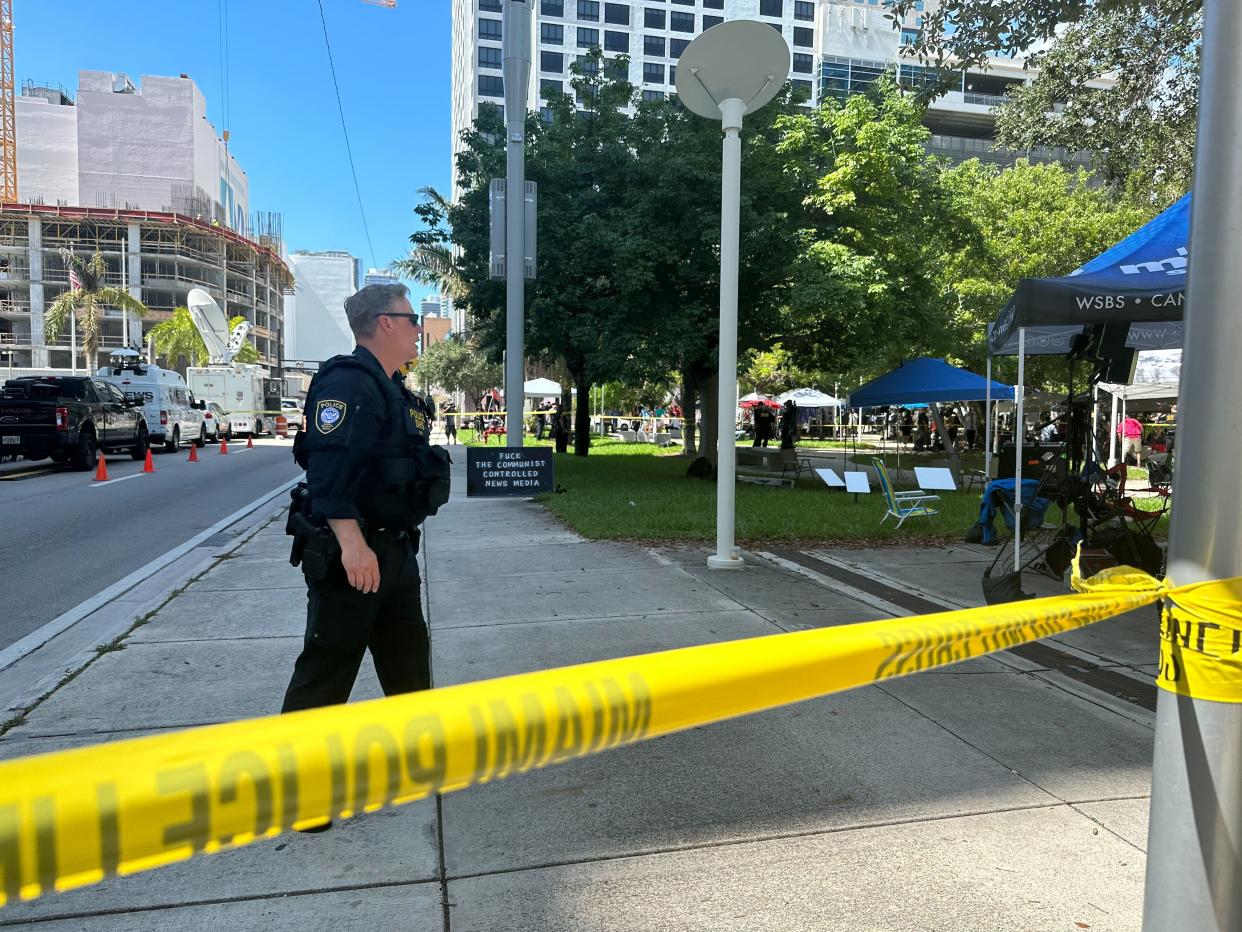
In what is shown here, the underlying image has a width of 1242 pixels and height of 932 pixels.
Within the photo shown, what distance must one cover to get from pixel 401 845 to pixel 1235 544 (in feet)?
8.77

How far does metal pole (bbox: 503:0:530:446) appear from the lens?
34.6ft

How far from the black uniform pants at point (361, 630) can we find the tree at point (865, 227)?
37.8ft

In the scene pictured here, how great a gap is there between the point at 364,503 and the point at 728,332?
5.41 metres

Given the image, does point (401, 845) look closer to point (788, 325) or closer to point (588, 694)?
point (588, 694)

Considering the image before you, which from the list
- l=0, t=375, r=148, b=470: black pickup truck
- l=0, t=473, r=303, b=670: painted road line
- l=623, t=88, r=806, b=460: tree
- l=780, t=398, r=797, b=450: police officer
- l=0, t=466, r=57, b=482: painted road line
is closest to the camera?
l=0, t=473, r=303, b=670: painted road line

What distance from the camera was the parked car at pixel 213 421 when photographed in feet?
99.6

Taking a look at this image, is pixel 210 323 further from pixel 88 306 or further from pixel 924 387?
pixel 924 387

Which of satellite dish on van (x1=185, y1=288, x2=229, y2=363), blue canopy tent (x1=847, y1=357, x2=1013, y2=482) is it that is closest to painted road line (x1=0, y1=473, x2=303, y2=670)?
blue canopy tent (x1=847, y1=357, x2=1013, y2=482)

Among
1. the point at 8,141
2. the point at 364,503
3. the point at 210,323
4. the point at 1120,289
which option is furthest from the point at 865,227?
the point at 8,141

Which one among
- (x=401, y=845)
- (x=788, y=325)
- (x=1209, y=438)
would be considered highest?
(x=788, y=325)

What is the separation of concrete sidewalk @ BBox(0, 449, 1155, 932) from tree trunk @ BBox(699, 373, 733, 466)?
11.9 m

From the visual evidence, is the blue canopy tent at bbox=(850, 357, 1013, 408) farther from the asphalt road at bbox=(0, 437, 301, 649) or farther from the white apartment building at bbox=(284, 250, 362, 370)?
the white apartment building at bbox=(284, 250, 362, 370)

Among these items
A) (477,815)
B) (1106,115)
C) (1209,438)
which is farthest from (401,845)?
(1106,115)

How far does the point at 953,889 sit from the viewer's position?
2723 mm
